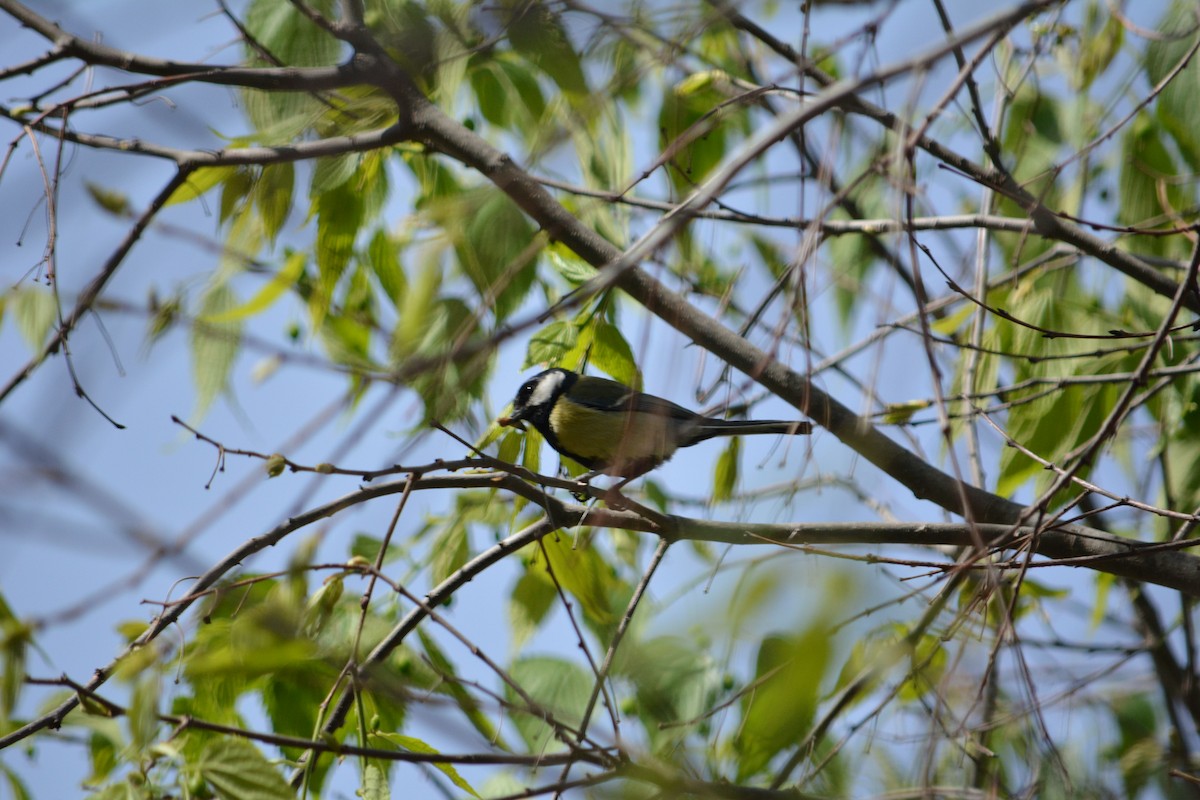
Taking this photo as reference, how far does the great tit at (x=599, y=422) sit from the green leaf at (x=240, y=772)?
2342mm

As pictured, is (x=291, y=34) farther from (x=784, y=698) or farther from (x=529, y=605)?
(x=784, y=698)

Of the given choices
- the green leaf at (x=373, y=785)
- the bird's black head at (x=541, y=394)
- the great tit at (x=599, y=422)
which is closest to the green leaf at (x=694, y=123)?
the great tit at (x=599, y=422)

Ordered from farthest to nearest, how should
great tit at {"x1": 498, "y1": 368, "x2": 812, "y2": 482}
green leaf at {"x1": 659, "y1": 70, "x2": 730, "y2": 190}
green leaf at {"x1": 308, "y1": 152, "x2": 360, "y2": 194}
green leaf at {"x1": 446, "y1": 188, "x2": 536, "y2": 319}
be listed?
great tit at {"x1": 498, "y1": 368, "x2": 812, "y2": 482}
green leaf at {"x1": 308, "y1": 152, "x2": 360, "y2": 194}
green leaf at {"x1": 659, "y1": 70, "x2": 730, "y2": 190}
green leaf at {"x1": 446, "y1": 188, "x2": 536, "y2": 319}

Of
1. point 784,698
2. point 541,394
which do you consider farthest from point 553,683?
point 784,698

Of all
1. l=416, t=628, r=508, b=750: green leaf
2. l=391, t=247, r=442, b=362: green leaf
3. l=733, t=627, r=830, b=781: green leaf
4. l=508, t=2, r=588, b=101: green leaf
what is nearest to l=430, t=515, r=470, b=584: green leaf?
l=416, t=628, r=508, b=750: green leaf

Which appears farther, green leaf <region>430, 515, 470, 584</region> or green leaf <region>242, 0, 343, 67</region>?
green leaf <region>430, 515, 470, 584</region>

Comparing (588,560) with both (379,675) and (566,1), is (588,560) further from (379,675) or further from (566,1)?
(566,1)

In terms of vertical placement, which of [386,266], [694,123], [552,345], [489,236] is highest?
[386,266]

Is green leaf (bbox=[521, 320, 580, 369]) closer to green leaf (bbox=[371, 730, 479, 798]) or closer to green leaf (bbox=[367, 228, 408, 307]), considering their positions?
green leaf (bbox=[367, 228, 408, 307])

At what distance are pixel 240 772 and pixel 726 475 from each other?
4.72ft

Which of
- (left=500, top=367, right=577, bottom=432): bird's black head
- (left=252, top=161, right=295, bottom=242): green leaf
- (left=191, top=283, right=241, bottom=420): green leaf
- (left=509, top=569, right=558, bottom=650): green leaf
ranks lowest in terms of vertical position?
(left=509, top=569, right=558, bottom=650): green leaf

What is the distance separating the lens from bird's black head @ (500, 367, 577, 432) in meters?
4.43

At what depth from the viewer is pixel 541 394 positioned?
4.55m

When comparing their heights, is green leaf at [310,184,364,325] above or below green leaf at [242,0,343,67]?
below
